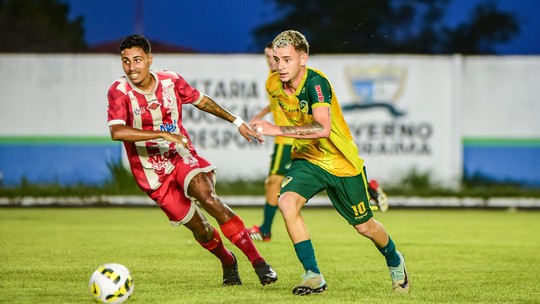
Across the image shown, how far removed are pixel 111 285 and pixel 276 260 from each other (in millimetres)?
3798

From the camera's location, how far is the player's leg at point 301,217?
877cm

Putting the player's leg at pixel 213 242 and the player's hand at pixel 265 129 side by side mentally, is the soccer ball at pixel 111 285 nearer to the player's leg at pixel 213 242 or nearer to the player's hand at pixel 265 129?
the player's leg at pixel 213 242

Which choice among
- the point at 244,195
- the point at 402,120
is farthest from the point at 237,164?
the point at 402,120

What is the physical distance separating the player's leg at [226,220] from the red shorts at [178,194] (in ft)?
0.47

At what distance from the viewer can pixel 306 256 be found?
29.1 feet

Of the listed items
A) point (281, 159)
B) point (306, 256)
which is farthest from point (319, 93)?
point (281, 159)

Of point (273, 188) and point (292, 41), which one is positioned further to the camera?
point (273, 188)

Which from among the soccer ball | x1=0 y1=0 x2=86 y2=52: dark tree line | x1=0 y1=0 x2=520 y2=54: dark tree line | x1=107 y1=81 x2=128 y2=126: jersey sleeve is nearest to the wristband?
x1=107 y1=81 x2=128 y2=126: jersey sleeve

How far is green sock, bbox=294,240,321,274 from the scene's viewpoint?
29.0 ft

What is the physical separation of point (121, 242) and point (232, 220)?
4598mm

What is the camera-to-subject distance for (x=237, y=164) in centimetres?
2331

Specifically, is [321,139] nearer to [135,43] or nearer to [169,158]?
[169,158]

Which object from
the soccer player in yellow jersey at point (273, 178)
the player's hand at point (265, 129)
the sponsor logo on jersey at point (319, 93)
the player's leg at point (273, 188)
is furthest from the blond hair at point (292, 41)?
the player's leg at point (273, 188)

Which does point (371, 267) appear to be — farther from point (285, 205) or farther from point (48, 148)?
point (48, 148)
